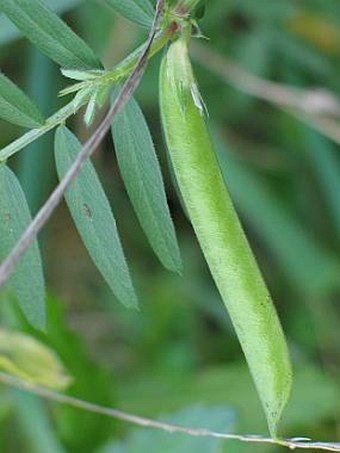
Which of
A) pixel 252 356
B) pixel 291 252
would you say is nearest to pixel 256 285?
pixel 252 356

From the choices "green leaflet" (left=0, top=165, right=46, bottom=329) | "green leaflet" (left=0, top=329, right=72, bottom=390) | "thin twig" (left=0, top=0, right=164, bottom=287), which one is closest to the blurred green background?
"green leaflet" (left=0, top=329, right=72, bottom=390)

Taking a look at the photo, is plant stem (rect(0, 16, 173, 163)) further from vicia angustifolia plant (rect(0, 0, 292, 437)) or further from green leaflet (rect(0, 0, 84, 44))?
green leaflet (rect(0, 0, 84, 44))

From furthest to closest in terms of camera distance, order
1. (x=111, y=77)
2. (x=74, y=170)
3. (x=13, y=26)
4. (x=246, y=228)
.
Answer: (x=246, y=228) → (x=13, y=26) → (x=111, y=77) → (x=74, y=170)

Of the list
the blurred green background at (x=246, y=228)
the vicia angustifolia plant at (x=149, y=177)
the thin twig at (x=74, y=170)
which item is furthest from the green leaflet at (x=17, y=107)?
the blurred green background at (x=246, y=228)

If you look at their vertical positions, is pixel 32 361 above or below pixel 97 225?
above

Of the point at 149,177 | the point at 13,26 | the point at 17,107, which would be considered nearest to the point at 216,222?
the point at 149,177

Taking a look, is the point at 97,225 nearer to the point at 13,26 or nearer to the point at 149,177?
the point at 149,177

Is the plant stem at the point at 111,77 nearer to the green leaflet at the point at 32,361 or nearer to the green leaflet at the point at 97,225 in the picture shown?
the green leaflet at the point at 97,225
